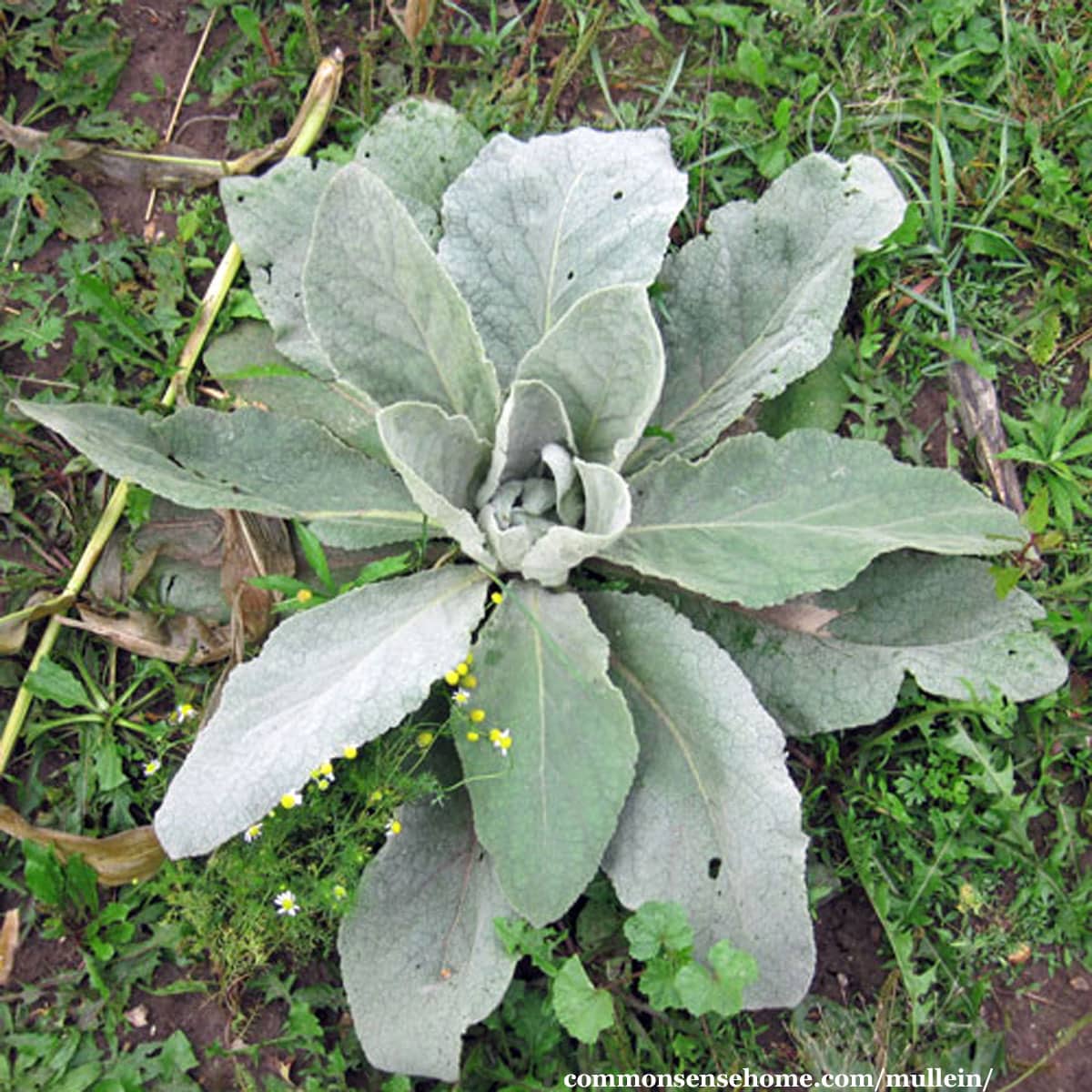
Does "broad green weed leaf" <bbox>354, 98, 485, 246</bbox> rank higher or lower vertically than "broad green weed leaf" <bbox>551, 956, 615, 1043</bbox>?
higher

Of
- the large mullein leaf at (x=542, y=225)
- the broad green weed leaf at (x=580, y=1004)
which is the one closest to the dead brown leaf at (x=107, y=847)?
the broad green weed leaf at (x=580, y=1004)

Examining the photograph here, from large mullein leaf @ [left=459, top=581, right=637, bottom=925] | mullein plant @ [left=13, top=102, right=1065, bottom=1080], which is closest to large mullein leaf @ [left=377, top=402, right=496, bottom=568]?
mullein plant @ [left=13, top=102, right=1065, bottom=1080]

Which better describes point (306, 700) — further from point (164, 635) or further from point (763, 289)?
point (763, 289)

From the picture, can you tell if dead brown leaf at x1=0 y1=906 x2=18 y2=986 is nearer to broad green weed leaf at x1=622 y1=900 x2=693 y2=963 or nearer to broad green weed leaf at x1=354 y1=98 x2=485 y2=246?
broad green weed leaf at x1=622 y1=900 x2=693 y2=963

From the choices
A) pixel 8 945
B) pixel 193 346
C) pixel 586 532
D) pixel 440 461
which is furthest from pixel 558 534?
pixel 8 945

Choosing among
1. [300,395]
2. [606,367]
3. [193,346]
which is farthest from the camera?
[193,346]

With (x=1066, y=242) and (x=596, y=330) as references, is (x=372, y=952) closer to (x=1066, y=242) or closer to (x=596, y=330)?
(x=596, y=330)
